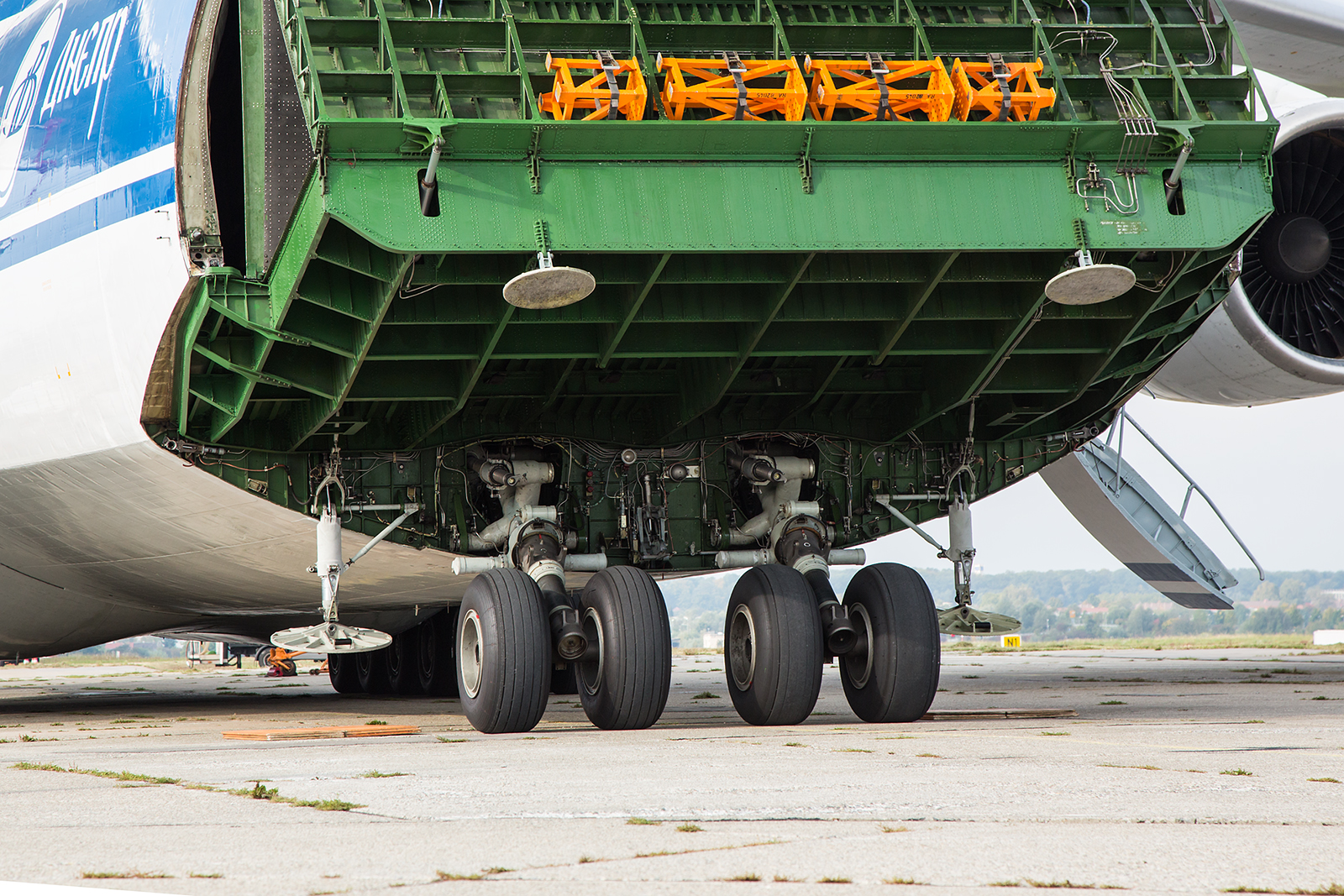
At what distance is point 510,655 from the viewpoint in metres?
11.6

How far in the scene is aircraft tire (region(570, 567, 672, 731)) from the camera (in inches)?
459

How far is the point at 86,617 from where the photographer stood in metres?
18.1

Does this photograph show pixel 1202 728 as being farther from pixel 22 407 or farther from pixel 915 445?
pixel 22 407

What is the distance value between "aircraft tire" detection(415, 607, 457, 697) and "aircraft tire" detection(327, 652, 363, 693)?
187 cm

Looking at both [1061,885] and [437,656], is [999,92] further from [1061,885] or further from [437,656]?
[437,656]

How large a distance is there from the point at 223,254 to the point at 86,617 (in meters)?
8.17

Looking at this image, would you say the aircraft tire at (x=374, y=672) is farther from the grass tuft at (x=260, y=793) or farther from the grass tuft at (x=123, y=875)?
the grass tuft at (x=123, y=875)

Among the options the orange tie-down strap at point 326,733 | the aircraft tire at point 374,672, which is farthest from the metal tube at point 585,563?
the aircraft tire at point 374,672

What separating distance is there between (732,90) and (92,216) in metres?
6.48

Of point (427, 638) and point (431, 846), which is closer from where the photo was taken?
point (431, 846)

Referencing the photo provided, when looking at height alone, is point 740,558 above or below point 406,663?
above

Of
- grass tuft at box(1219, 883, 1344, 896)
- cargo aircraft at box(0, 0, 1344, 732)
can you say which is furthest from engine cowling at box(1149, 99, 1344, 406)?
grass tuft at box(1219, 883, 1344, 896)

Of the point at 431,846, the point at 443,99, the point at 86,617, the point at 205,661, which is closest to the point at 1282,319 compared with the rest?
the point at 443,99

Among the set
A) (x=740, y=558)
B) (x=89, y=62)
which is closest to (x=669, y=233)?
(x=740, y=558)
